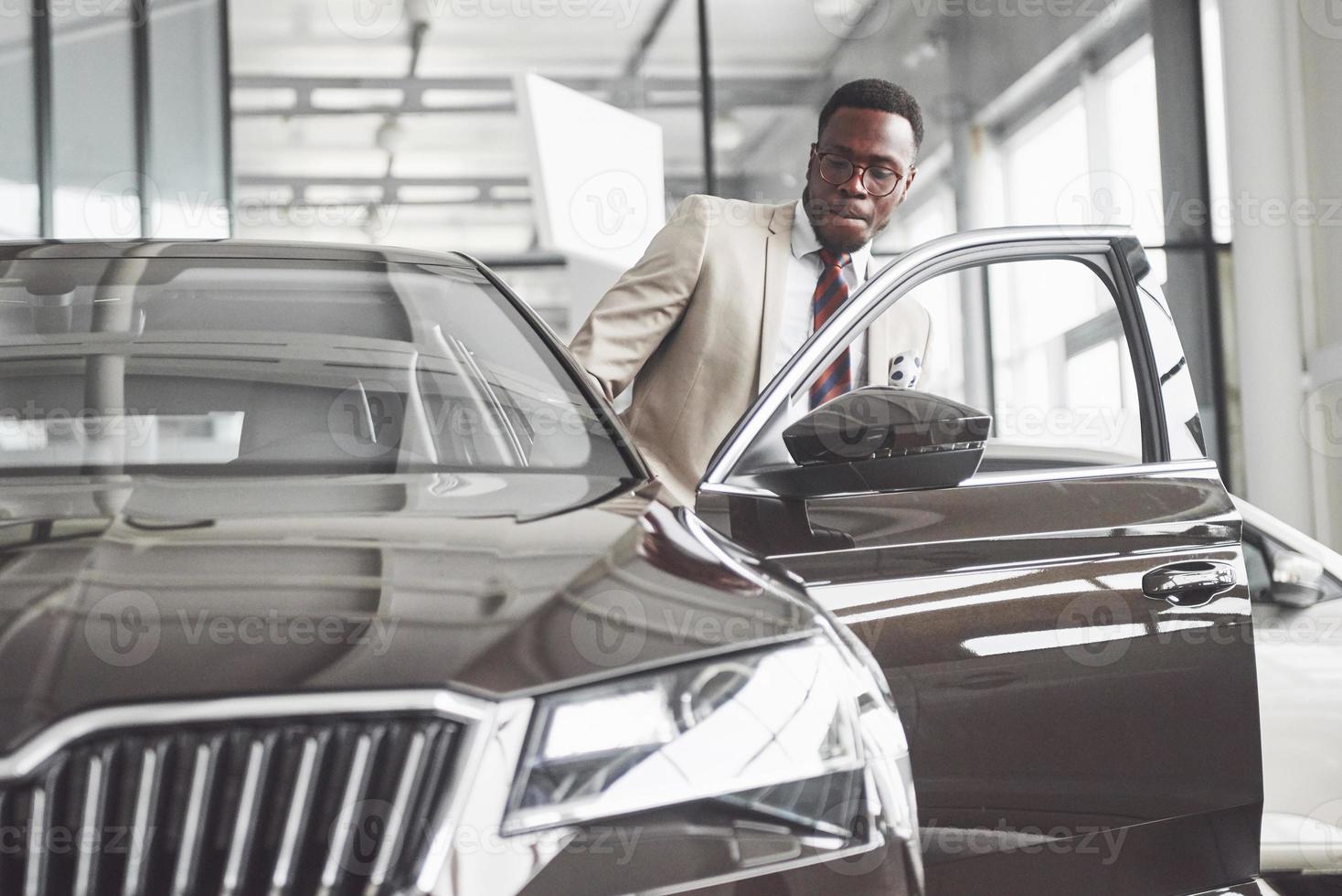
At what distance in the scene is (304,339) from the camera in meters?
1.83

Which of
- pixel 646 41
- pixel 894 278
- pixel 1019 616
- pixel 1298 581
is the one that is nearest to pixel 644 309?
pixel 894 278

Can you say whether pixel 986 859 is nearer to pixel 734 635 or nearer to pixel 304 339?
pixel 734 635

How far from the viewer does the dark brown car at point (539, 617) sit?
37.3 inches

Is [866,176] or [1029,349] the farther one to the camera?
[1029,349]

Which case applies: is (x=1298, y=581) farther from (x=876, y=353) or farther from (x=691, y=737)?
(x=691, y=737)

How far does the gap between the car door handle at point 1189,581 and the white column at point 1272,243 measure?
703 centimetres

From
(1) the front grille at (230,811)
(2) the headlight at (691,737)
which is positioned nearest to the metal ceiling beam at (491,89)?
(2) the headlight at (691,737)

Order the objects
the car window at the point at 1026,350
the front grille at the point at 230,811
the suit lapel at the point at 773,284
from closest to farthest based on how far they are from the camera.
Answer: the front grille at the point at 230,811, the suit lapel at the point at 773,284, the car window at the point at 1026,350

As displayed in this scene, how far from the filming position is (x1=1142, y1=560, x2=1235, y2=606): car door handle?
1692 mm

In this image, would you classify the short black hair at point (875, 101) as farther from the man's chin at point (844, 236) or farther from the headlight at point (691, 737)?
the headlight at point (691, 737)

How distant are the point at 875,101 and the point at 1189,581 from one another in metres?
1.27

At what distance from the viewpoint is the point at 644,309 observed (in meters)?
2.60

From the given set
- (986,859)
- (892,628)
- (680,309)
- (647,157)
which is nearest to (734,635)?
(892,628)

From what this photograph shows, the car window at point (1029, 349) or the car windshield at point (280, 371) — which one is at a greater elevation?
the car window at point (1029, 349)
